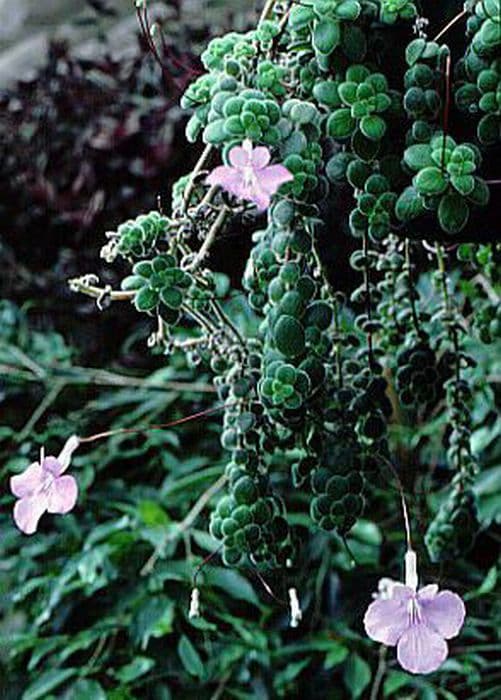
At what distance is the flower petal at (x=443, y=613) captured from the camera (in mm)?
592

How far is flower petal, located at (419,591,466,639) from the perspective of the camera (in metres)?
0.59

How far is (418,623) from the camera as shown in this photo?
23.3 inches

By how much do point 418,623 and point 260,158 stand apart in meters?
0.26

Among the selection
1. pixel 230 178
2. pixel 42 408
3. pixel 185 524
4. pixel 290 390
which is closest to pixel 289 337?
pixel 290 390

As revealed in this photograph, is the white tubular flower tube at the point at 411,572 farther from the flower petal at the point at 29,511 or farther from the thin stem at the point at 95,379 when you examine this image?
the thin stem at the point at 95,379

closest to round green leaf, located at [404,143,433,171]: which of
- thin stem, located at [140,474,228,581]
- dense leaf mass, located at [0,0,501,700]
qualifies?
dense leaf mass, located at [0,0,501,700]

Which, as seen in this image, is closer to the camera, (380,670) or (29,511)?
(29,511)

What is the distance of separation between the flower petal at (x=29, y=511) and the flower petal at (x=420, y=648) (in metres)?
0.24

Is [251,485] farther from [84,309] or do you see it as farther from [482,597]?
[84,309]

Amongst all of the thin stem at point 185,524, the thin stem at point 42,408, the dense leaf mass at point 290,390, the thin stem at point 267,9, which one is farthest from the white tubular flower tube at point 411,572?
the thin stem at point 42,408

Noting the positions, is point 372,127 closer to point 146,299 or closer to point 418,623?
point 146,299

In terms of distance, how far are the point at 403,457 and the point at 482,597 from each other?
0.24 m

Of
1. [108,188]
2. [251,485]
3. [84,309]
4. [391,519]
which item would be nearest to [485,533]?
[391,519]

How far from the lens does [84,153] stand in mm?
1988
